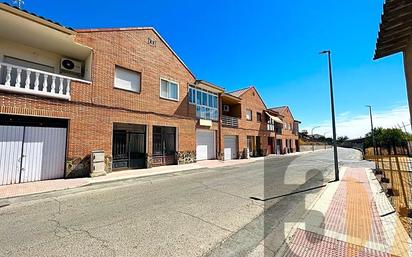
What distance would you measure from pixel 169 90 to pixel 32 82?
28.0ft

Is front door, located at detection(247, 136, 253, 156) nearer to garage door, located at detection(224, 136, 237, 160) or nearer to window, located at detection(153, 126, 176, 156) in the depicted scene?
garage door, located at detection(224, 136, 237, 160)

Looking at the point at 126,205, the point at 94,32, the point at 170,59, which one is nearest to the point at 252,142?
the point at 170,59

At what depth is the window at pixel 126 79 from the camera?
1352 cm

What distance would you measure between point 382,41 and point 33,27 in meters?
12.8

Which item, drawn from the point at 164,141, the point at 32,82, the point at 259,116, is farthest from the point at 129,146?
the point at 259,116

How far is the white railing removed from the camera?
357 inches

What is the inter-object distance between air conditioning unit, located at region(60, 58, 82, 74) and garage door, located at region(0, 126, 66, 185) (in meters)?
4.29

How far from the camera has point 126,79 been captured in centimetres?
1403

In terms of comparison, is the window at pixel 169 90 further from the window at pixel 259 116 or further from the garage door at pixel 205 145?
the window at pixel 259 116

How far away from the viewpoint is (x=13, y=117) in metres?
9.23

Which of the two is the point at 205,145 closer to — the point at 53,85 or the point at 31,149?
the point at 53,85

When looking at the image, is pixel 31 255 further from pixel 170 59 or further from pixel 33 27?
pixel 170 59

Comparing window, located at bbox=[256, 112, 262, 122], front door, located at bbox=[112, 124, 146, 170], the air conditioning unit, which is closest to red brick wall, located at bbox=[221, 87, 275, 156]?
A: window, located at bbox=[256, 112, 262, 122]

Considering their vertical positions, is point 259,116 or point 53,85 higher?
point 259,116
